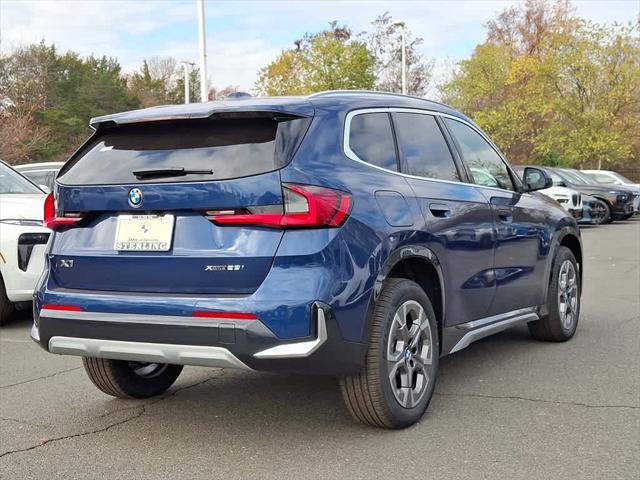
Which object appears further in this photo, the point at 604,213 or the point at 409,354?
the point at 604,213

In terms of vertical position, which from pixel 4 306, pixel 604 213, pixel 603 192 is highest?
pixel 603 192

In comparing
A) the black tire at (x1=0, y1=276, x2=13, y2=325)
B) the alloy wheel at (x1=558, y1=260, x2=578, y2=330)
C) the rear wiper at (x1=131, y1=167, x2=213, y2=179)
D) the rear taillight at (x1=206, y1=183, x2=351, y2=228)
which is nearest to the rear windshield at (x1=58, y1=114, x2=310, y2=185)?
the rear wiper at (x1=131, y1=167, x2=213, y2=179)

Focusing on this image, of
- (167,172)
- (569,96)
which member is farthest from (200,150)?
(569,96)

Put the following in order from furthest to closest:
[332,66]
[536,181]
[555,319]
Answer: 1. [332,66]
2. [555,319]
3. [536,181]

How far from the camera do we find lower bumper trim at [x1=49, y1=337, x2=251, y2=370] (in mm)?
3588

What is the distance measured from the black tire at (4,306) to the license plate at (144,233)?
405cm

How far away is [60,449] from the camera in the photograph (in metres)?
3.97

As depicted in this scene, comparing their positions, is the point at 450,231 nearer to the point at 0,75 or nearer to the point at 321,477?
the point at 321,477

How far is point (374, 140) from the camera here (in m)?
4.29

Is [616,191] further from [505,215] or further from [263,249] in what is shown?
[263,249]

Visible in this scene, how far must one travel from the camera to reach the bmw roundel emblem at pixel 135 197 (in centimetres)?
383

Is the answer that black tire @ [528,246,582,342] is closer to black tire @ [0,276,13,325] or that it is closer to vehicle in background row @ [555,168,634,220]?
black tire @ [0,276,13,325]

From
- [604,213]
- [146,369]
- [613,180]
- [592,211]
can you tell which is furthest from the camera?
[613,180]

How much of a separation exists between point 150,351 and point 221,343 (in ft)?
1.27
